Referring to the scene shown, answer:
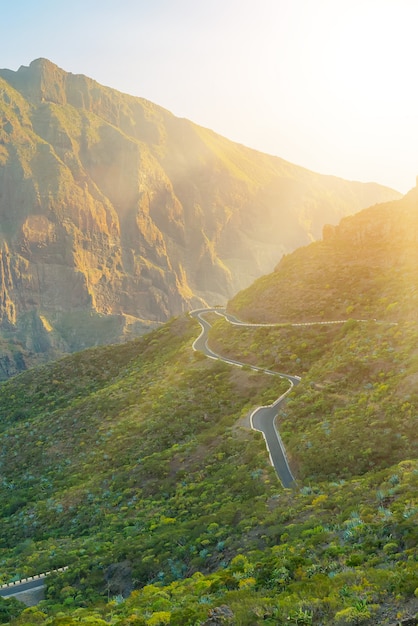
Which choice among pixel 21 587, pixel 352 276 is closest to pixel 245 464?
pixel 21 587

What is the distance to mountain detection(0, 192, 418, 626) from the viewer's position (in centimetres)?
1652

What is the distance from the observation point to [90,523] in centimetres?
3466

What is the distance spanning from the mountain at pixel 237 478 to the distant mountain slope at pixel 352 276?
13.1 inches

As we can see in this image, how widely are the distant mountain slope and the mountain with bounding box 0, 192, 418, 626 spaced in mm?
334

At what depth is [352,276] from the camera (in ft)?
220

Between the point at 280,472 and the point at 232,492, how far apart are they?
334 cm

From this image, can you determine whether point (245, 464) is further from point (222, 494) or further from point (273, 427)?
point (273, 427)

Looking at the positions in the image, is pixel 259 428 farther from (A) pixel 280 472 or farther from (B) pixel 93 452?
(B) pixel 93 452

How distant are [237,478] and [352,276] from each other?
1650 inches

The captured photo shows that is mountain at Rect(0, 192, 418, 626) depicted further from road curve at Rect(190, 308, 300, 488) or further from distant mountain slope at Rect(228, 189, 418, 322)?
road curve at Rect(190, 308, 300, 488)

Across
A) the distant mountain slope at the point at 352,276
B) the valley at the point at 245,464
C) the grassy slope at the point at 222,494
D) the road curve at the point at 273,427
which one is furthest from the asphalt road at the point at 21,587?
the distant mountain slope at the point at 352,276

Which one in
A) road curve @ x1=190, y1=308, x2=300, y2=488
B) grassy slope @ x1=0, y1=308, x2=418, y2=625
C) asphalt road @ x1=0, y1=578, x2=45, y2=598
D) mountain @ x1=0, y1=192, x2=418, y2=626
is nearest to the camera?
grassy slope @ x1=0, y1=308, x2=418, y2=625

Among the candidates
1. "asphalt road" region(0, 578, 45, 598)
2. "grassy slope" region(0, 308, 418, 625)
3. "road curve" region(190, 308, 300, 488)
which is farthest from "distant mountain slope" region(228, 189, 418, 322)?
"asphalt road" region(0, 578, 45, 598)

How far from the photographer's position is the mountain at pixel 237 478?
16.5m
